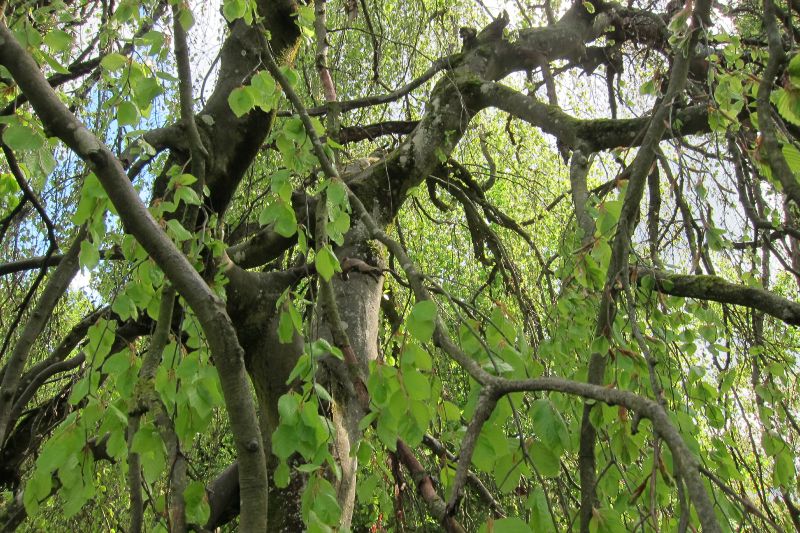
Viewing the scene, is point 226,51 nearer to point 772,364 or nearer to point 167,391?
point 167,391

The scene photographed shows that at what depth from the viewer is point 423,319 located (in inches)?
39.5

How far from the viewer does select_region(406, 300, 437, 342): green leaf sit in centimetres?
100

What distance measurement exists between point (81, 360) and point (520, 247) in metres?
2.96

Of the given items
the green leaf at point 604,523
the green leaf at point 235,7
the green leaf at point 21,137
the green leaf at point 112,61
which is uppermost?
the green leaf at point 235,7

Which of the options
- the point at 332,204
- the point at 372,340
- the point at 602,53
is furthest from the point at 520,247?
the point at 332,204

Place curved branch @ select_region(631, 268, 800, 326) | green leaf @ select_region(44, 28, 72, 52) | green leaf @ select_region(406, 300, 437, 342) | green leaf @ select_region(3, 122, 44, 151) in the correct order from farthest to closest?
curved branch @ select_region(631, 268, 800, 326)
green leaf @ select_region(44, 28, 72, 52)
green leaf @ select_region(3, 122, 44, 151)
green leaf @ select_region(406, 300, 437, 342)

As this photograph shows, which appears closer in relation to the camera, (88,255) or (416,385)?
(416,385)

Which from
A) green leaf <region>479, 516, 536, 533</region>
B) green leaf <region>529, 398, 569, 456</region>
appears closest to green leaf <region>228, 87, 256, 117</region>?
green leaf <region>529, 398, 569, 456</region>

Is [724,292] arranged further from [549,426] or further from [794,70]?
[549,426]

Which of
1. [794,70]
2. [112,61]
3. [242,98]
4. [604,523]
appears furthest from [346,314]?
[794,70]

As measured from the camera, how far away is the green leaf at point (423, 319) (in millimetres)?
999

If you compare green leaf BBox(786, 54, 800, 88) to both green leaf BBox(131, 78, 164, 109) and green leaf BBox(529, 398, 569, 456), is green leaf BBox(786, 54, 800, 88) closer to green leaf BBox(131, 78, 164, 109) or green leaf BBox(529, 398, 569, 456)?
green leaf BBox(529, 398, 569, 456)

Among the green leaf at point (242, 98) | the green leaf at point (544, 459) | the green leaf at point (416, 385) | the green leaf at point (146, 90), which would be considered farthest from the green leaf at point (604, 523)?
the green leaf at point (146, 90)

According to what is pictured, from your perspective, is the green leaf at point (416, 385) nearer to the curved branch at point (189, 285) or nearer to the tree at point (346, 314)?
the tree at point (346, 314)
